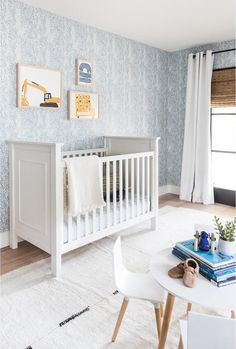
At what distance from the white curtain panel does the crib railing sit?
1.47 m

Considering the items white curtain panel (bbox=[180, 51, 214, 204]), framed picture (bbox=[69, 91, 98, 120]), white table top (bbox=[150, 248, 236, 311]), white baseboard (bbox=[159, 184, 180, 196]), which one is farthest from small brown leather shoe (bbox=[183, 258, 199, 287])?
white baseboard (bbox=[159, 184, 180, 196])

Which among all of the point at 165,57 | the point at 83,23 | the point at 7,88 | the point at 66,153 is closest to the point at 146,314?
the point at 66,153

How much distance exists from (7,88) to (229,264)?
2.43 metres

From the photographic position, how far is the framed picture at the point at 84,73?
3.38 meters

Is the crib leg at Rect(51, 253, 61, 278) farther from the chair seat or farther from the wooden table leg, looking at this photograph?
the wooden table leg

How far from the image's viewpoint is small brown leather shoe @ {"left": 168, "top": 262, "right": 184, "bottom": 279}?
4.29ft

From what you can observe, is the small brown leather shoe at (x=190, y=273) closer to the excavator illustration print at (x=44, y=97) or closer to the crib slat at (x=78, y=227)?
the crib slat at (x=78, y=227)

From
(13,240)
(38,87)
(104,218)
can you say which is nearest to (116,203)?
(104,218)

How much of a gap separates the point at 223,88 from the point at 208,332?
388cm

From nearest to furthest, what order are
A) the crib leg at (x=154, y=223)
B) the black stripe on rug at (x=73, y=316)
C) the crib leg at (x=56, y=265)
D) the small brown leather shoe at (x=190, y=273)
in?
the small brown leather shoe at (x=190, y=273)
the black stripe on rug at (x=73, y=316)
the crib leg at (x=56, y=265)
the crib leg at (x=154, y=223)

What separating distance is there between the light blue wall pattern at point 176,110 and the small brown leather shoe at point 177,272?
3.59 meters

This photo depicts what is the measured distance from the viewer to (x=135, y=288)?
1562mm

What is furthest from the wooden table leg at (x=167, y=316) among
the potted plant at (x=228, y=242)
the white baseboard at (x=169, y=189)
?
the white baseboard at (x=169, y=189)

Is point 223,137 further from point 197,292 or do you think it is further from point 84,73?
point 197,292
